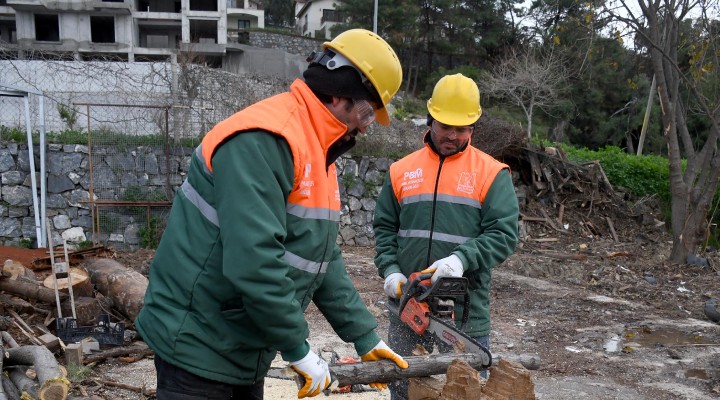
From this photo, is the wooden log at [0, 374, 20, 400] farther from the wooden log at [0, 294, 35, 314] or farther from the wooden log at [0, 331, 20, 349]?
the wooden log at [0, 294, 35, 314]

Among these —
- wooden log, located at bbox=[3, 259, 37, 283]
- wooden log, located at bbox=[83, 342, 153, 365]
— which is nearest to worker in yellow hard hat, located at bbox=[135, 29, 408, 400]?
wooden log, located at bbox=[83, 342, 153, 365]

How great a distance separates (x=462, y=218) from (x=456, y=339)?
2.41 feet

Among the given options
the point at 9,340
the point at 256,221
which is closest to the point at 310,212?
the point at 256,221

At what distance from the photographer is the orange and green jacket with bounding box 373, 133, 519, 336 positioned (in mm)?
3033

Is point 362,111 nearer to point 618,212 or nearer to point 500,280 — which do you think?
point 500,280

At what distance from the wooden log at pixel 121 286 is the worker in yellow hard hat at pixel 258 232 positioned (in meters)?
4.18

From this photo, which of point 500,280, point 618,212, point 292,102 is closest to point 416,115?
point 618,212

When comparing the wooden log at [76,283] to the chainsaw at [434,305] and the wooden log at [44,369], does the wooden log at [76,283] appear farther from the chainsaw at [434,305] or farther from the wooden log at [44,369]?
the chainsaw at [434,305]

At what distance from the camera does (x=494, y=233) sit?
305 centimetres

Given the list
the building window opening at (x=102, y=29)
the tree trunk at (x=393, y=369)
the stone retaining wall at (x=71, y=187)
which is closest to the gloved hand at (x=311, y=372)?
the tree trunk at (x=393, y=369)

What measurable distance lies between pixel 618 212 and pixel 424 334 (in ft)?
39.7

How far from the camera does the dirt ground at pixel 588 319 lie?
499 centimetres

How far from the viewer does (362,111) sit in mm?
2021

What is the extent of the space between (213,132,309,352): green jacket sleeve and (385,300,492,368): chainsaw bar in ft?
3.39
